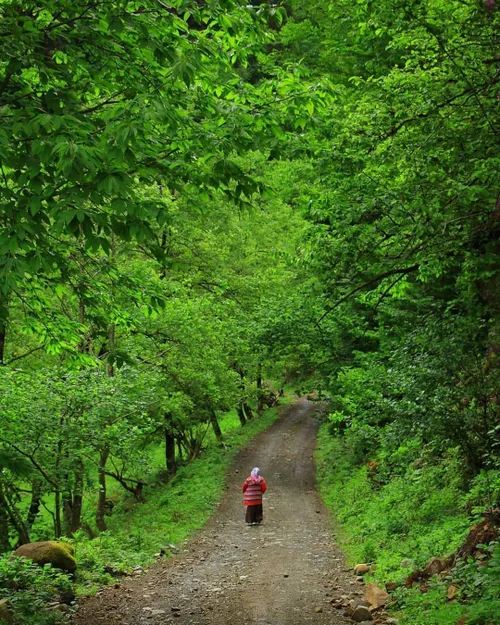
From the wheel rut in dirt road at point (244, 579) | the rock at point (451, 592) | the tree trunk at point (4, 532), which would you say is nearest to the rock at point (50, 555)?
the wheel rut in dirt road at point (244, 579)

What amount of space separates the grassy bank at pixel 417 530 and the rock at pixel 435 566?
13.3 inches

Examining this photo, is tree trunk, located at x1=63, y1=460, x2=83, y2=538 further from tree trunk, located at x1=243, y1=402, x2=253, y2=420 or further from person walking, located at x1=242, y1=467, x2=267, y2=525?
tree trunk, located at x1=243, y1=402, x2=253, y2=420

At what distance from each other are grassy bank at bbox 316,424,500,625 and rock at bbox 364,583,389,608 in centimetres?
20

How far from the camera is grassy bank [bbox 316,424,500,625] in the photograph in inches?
263

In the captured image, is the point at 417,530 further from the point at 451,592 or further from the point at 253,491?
the point at 253,491

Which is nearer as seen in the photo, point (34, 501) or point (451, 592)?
point (451, 592)

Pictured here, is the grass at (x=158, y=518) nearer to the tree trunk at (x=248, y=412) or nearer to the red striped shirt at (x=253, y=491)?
the red striped shirt at (x=253, y=491)

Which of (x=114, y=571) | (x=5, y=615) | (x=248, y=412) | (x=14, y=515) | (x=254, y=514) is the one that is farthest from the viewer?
(x=248, y=412)

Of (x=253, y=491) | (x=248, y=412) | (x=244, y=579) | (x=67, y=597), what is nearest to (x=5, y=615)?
(x=67, y=597)

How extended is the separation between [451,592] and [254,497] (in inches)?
358

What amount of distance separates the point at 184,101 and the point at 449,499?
27.8 feet

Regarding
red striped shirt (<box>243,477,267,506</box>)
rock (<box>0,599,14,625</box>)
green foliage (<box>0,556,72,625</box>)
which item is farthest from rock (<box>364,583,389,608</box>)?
red striped shirt (<box>243,477,267,506</box>)

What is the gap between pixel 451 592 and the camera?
7.09 m

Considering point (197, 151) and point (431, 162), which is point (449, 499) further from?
point (197, 151)
